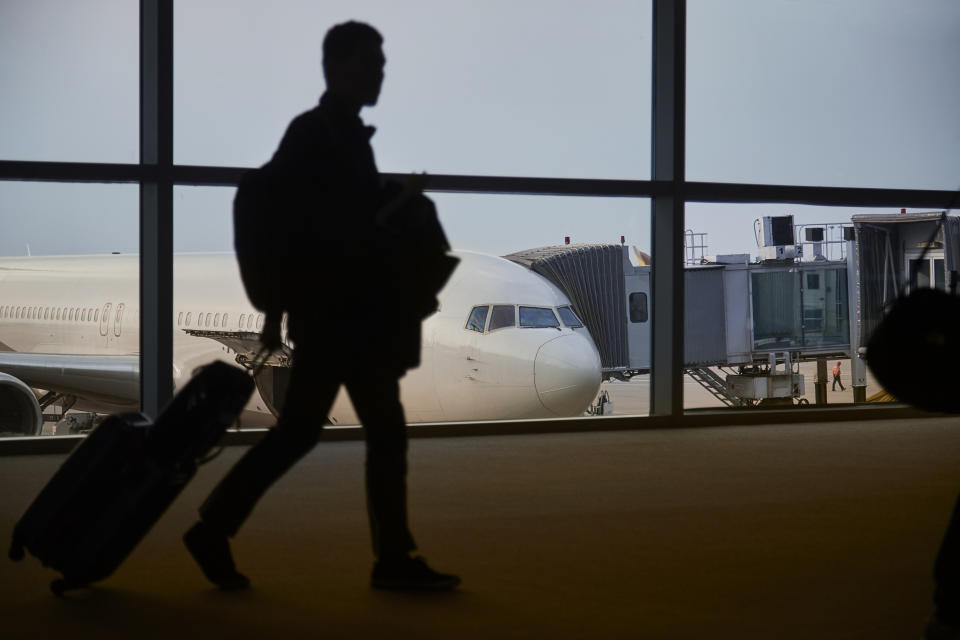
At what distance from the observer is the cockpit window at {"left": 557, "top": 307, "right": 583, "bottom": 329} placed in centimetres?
704

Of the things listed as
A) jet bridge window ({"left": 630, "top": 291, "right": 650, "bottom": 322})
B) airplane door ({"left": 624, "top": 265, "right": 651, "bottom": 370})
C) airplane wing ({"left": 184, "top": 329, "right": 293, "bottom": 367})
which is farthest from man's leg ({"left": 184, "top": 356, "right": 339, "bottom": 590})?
jet bridge window ({"left": 630, "top": 291, "right": 650, "bottom": 322})

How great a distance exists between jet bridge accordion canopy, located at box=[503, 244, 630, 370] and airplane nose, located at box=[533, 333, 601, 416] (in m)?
1.74

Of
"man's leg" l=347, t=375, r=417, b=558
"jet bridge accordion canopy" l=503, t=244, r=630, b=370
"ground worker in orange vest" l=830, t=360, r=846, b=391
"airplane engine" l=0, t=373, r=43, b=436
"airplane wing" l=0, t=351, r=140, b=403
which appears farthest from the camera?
"ground worker in orange vest" l=830, t=360, r=846, b=391

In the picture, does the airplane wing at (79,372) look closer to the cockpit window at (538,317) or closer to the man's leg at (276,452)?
the cockpit window at (538,317)

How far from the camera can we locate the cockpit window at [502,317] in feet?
22.1

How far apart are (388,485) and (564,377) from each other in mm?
4857

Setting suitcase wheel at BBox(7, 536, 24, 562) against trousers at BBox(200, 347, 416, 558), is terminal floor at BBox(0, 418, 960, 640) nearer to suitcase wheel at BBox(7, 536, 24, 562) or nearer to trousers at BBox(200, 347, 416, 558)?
suitcase wheel at BBox(7, 536, 24, 562)

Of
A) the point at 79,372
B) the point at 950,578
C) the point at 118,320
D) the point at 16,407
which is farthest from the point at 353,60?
the point at 118,320

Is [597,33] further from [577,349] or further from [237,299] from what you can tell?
[237,299]

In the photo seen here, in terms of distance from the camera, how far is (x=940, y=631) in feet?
4.69

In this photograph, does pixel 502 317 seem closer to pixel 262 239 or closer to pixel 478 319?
pixel 478 319

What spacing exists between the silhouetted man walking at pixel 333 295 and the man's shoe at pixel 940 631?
0.94 metres

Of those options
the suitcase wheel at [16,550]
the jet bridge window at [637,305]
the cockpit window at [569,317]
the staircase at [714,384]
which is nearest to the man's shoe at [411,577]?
the suitcase wheel at [16,550]

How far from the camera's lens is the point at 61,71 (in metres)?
5.28
